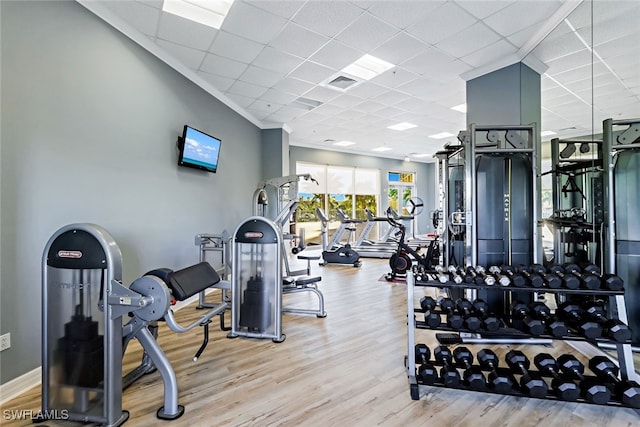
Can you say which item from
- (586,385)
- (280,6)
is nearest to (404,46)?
(280,6)

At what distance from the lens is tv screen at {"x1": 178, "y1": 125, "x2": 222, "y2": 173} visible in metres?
3.95

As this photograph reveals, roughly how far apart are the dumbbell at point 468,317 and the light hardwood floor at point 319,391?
18.3 inches

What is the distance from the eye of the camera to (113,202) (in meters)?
2.93

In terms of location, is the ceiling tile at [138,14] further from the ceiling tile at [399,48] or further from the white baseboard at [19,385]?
the white baseboard at [19,385]

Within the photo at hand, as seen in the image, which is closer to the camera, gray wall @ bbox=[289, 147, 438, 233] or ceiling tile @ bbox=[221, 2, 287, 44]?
ceiling tile @ bbox=[221, 2, 287, 44]

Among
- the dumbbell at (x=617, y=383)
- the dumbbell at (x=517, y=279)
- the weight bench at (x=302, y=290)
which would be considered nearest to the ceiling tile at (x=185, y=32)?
the weight bench at (x=302, y=290)

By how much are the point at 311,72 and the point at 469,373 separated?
13.5ft

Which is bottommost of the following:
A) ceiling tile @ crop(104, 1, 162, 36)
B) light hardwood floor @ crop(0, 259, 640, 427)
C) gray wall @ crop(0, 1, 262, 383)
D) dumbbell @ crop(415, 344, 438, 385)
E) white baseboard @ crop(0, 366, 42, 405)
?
light hardwood floor @ crop(0, 259, 640, 427)

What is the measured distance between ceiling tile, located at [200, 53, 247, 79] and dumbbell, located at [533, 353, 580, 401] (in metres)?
4.48

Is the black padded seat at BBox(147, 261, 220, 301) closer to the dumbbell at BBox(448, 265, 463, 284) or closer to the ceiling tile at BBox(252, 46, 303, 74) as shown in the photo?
the dumbbell at BBox(448, 265, 463, 284)

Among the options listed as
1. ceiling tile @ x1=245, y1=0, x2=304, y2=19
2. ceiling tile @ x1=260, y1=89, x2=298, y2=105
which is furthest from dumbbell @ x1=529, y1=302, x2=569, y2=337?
ceiling tile @ x1=260, y1=89, x2=298, y2=105

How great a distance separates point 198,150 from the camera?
4270 millimetres

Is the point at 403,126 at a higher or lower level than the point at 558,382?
higher

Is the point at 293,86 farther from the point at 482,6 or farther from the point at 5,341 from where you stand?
the point at 5,341
